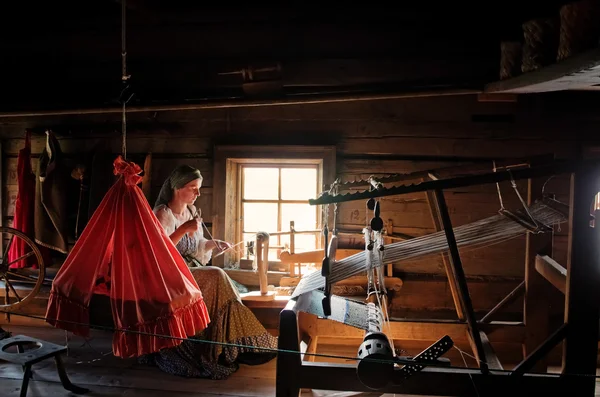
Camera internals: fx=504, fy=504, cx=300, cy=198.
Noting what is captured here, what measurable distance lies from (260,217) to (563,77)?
2677mm

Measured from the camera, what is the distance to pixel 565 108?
3.96 meters

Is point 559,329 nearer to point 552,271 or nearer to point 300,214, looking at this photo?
point 552,271

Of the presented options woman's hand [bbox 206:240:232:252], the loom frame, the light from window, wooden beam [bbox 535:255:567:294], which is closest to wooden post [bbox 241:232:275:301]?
woman's hand [bbox 206:240:232:252]

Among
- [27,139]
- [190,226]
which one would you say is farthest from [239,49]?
[27,139]

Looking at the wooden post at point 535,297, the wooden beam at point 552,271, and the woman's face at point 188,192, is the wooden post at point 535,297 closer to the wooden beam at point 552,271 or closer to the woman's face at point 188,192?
the wooden beam at point 552,271

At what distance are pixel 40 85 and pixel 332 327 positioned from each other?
3.53 metres

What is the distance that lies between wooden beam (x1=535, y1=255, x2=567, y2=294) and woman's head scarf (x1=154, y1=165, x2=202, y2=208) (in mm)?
2475

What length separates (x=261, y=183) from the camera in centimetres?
455

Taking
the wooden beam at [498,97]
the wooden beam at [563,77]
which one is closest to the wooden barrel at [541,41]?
the wooden beam at [563,77]

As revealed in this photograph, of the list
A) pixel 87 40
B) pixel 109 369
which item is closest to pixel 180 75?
pixel 87 40

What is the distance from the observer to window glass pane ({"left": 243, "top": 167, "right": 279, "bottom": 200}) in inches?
178

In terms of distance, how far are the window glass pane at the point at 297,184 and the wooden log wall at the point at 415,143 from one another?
0.33 m

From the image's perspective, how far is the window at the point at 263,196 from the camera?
4.35 m

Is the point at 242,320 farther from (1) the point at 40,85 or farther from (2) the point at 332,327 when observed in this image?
(1) the point at 40,85
